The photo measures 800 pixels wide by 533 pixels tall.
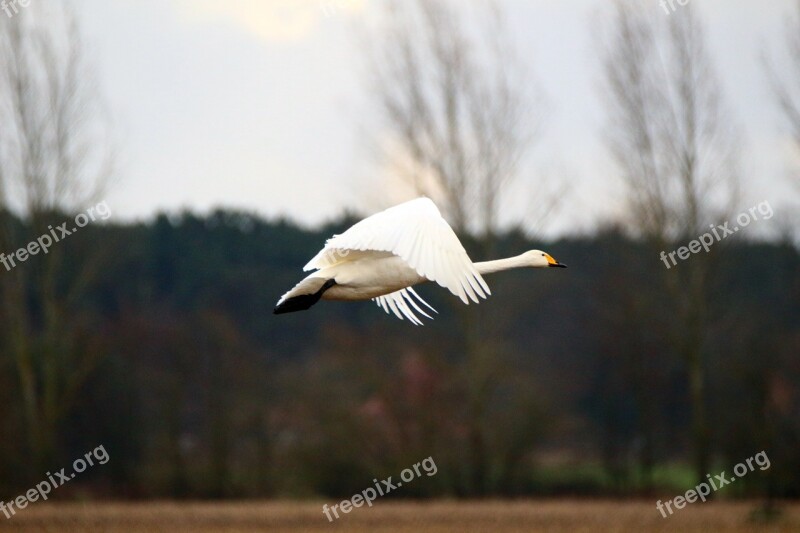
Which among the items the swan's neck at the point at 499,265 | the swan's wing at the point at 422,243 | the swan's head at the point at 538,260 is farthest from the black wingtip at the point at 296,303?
the swan's head at the point at 538,260

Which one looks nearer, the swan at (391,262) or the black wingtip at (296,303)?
the swan at (391,262)

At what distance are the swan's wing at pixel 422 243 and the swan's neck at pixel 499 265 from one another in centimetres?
72

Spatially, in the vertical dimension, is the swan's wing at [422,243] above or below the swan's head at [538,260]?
above

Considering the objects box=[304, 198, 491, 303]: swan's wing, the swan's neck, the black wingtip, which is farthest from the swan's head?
the black wingtip

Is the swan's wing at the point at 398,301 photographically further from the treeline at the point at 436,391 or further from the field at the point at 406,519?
the treeline at the point at 436,391

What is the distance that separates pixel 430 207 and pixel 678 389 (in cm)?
3433

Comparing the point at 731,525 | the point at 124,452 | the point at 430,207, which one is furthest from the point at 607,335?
the point at 430,207

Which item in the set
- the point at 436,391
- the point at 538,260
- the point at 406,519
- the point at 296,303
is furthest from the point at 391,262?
the point at 436,391

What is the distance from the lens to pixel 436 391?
3169 centimetres

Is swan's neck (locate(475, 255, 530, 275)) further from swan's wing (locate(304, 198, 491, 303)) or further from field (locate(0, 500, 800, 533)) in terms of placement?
field (locate(0, 500, 800, 533))

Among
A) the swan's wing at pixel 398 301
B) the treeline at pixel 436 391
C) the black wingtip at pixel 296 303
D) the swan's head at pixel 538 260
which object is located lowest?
the treeline at pixel 436 391

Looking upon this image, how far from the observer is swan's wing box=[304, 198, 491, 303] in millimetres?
9891

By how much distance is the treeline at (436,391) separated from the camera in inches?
1118

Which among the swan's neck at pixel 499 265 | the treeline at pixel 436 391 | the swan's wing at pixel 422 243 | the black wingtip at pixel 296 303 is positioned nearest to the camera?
the swan's wing at pixel 422 243
